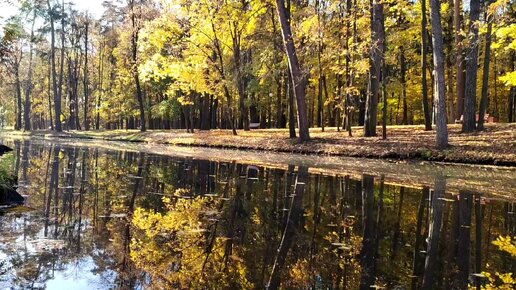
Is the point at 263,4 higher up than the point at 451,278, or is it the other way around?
the point at 263,4

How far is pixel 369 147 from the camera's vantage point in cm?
1973

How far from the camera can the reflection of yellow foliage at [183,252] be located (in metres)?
4.12

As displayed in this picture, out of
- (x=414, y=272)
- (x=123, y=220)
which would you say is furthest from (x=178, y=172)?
(x=414, y=272)

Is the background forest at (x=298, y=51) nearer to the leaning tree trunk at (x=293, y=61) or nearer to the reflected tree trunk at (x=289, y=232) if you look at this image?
the leaning tree trunk at (x=293, y=61)

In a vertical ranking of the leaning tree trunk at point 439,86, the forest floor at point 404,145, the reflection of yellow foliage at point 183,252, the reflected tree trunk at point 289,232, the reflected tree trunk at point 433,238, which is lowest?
the reflected tree trunk at point 433,238

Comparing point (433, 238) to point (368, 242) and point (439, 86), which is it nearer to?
point (368, 242)

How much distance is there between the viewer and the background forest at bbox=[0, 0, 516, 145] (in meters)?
20.5

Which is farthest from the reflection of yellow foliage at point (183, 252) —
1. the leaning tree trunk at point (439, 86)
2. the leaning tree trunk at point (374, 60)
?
the leaning tree trunk at point (374, 60)

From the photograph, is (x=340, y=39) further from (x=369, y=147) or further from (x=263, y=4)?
(x=369, y=147)

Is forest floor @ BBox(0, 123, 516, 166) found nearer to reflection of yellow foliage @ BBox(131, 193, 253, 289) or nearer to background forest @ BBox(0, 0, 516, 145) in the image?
background forest @ BBox(0, 0, 516, 145)

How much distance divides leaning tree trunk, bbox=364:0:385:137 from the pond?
11411 mm

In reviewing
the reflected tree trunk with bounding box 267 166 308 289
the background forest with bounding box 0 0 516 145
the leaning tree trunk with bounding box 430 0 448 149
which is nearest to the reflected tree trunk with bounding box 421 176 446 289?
the reflected tree trunk with bounding box 267 166 308 289

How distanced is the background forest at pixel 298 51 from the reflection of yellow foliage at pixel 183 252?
6191mm

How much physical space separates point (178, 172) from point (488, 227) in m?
8.82
